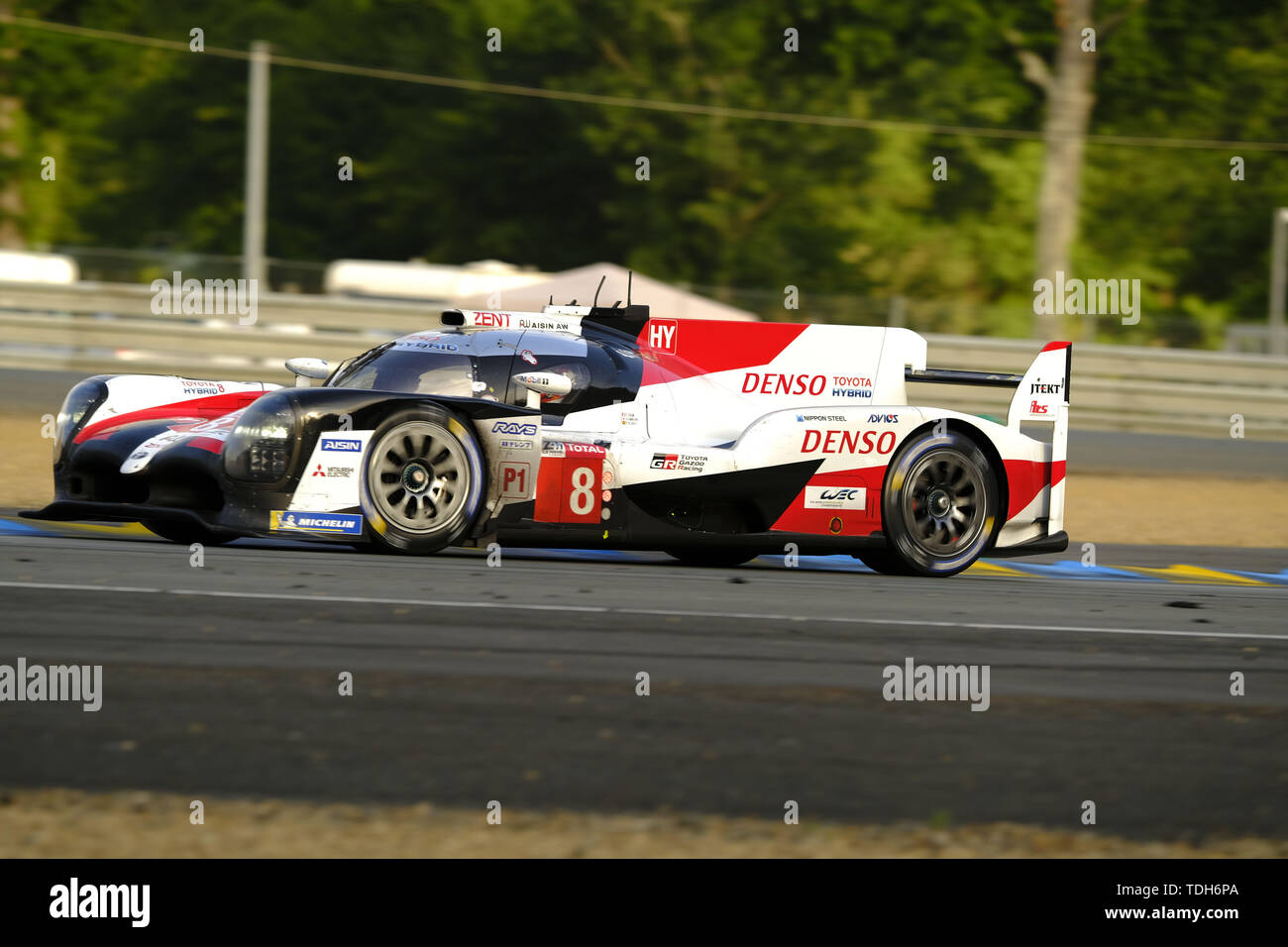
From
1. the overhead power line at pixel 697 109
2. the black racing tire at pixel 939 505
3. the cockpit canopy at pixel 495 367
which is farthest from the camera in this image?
the overhead power line at pixel 697 109

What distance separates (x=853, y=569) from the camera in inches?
371

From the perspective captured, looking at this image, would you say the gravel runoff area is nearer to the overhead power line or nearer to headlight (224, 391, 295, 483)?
headlight (224, 391, 295, 483)

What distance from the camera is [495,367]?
8.40 meters

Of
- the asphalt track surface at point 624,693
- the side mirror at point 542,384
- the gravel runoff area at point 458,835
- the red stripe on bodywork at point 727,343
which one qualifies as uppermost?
the red stripe on bodywork at point 727,343

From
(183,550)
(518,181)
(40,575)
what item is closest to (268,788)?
(40,575)

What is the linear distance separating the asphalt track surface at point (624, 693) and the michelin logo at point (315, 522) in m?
0.17

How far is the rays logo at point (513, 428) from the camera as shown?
26.1 ft

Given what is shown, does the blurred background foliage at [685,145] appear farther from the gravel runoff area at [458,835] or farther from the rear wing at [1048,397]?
the gravel runoff area at [458,835]

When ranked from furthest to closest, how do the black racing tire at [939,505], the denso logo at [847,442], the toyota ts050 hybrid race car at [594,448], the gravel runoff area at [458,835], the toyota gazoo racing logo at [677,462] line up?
the black racing tire at [939,505] → the denso logo at [847,442] → the toyota gazoo racing logo at [677,462] → the toyota ts050 hybrid race car at [594,448] → the gravel runoff area at [458,835]

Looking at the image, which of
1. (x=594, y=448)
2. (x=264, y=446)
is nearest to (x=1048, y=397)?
(x=594, y=448)

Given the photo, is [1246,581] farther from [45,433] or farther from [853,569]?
[45,433]

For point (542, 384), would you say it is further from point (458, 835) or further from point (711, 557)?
point (458, 835)

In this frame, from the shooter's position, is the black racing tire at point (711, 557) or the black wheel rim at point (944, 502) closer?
the black wheel rim at point (944, 502)

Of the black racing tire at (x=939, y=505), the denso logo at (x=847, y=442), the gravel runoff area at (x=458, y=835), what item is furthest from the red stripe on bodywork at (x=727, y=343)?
the gravel runoff area at (x=458, y=835)
